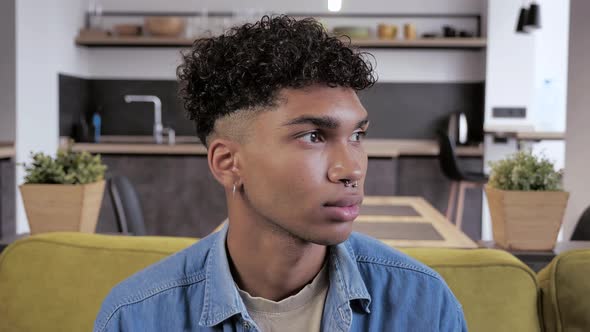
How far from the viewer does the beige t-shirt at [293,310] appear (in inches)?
46.4

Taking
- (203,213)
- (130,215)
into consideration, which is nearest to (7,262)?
(130,215)

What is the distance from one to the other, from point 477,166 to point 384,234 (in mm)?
3848

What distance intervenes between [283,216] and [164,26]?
5311 millimetres

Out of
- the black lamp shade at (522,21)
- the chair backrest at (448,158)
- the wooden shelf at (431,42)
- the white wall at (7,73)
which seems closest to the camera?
the white wall at (7,73)

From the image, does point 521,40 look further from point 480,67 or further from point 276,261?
point 276,261

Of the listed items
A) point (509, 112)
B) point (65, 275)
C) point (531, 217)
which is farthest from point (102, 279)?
point (509, 112)

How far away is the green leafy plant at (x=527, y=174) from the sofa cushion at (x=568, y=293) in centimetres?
48

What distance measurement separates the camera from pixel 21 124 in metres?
4.91

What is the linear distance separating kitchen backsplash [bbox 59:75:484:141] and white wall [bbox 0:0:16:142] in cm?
151

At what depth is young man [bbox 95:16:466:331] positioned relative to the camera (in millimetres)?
1099

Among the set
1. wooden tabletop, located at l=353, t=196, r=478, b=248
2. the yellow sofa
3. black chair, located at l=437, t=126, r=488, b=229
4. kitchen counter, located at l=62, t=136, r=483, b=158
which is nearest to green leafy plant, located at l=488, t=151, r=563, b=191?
wooden tabletop, located at l=353, t=196, r=478, b=248

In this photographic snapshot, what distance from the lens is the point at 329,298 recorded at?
1183 millimetres

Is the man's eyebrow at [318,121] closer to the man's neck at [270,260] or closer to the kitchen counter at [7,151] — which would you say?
the man's neck at [270,260]

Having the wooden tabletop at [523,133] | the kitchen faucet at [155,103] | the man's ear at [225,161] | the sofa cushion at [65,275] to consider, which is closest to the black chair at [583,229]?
the sofa cushion at [65,275]
